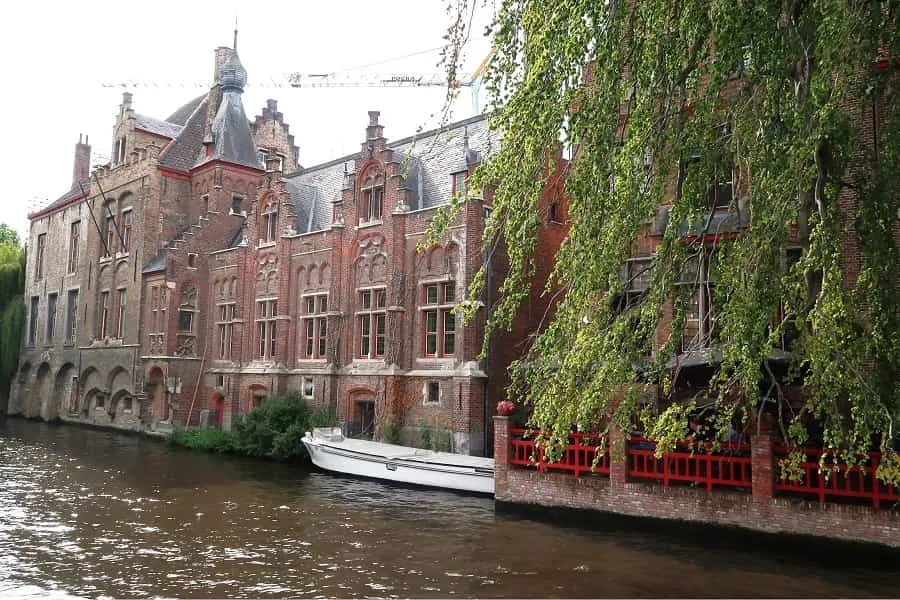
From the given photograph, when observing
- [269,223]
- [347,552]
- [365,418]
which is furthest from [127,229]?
[347,552]

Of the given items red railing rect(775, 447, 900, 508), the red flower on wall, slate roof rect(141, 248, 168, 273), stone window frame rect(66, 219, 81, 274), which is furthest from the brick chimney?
red railing rect(775, 447, 900, 508)

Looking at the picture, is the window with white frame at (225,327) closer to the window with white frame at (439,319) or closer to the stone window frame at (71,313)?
the window with white frame at (439,319)

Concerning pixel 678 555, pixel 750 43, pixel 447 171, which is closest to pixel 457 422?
pixel 447 171

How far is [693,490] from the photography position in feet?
43.8

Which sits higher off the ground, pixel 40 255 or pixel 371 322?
pixel 40 255

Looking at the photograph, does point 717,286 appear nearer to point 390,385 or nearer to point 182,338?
point 390,385

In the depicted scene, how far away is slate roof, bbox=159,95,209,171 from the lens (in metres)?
35.2

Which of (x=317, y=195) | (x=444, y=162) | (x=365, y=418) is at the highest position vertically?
(x=317, y=195)

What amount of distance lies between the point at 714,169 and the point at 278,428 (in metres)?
19.1

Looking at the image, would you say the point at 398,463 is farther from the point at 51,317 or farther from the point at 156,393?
the point at 51,317

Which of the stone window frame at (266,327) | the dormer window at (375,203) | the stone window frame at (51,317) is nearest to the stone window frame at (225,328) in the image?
the stone window frame at (266,327)

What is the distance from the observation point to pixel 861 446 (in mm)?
7957

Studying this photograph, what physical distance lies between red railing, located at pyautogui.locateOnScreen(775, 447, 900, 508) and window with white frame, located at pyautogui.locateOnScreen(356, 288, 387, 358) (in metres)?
14.2

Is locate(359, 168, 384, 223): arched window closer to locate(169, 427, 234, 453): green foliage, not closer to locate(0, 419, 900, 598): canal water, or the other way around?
locate(169, 427, 234, 453): green foliage
